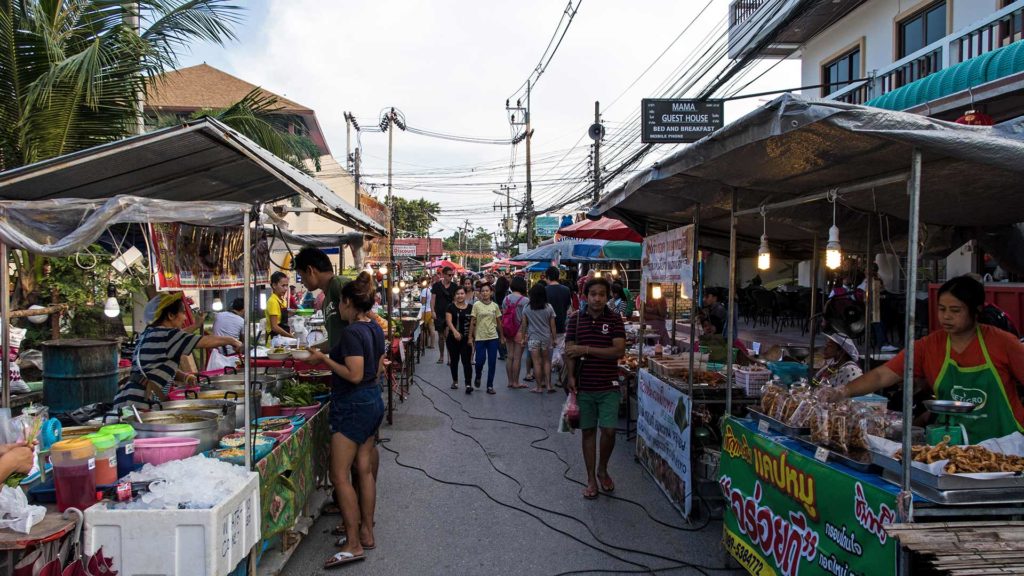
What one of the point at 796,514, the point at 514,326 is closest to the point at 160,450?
the point at 796,514

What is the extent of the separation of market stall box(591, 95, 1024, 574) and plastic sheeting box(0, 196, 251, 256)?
3.00 metres

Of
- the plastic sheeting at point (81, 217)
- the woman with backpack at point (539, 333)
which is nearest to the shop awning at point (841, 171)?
the plastic sheeting at point (81, 217)

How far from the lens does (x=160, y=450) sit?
148 inches

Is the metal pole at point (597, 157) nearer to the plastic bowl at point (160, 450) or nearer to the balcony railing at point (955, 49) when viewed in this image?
the balcony railing at point (955, 49)

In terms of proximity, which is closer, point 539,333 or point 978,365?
point 978,365

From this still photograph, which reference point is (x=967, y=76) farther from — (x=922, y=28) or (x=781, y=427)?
(x=922, y=28)

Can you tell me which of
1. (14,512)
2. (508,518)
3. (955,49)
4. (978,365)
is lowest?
(508,518)

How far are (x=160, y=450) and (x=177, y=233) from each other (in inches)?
52.9

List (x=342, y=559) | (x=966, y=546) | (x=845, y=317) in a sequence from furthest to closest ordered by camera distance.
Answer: (x=845, y=317) → (x=342, y=559) → (x=966, y=546)

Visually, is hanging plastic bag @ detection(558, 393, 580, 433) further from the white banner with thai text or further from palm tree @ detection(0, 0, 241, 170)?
palm tree @ detection(0, 0, 241, 170)

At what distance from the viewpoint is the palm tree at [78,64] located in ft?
22.4

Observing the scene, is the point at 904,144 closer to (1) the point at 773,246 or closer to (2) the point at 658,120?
(1) the point at 773,246

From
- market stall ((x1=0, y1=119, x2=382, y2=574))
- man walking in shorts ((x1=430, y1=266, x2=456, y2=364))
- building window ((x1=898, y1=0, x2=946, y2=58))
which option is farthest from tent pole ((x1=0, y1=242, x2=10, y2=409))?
building window ((x1=898, y1=0, x2=946, y2=58))

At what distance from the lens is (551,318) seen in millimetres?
10930
